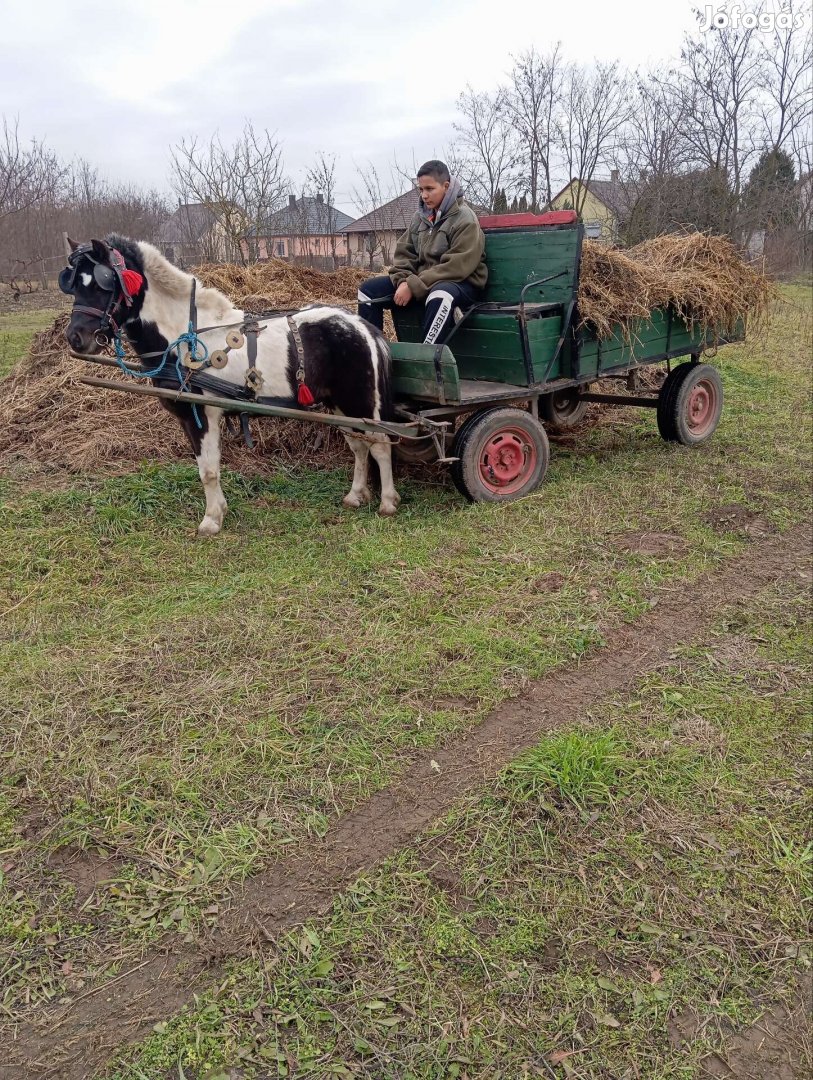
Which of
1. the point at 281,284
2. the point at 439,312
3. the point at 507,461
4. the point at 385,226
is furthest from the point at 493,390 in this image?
the point at 385,226

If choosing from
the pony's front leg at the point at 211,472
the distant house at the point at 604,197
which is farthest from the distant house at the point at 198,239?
the distant house at the point at 604,197

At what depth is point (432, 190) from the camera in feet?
18.5

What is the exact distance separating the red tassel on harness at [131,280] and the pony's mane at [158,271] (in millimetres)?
95

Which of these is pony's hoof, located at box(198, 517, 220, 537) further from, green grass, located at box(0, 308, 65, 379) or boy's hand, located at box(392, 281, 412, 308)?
green grass, located at box(0, 308, 65, 379)

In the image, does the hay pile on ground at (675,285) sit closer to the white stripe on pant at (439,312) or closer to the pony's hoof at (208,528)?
the white stripe on pant at (439,312)

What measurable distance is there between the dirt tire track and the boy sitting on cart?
108 inches

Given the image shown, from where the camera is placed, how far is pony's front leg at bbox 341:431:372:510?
6.00 meters

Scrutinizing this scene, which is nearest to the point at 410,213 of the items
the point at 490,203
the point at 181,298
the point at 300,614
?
the point at 490,203

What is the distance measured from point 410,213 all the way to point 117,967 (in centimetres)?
1893

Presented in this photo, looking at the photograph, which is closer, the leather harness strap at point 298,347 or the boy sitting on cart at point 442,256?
the leather harness strap at point 298,347

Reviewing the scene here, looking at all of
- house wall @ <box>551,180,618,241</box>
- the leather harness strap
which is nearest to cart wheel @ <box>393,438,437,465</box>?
the leather harness strap

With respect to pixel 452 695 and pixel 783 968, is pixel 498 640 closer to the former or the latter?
pixel 452 695

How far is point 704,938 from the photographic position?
238 cm

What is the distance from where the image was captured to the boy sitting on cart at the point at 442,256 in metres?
5.67
